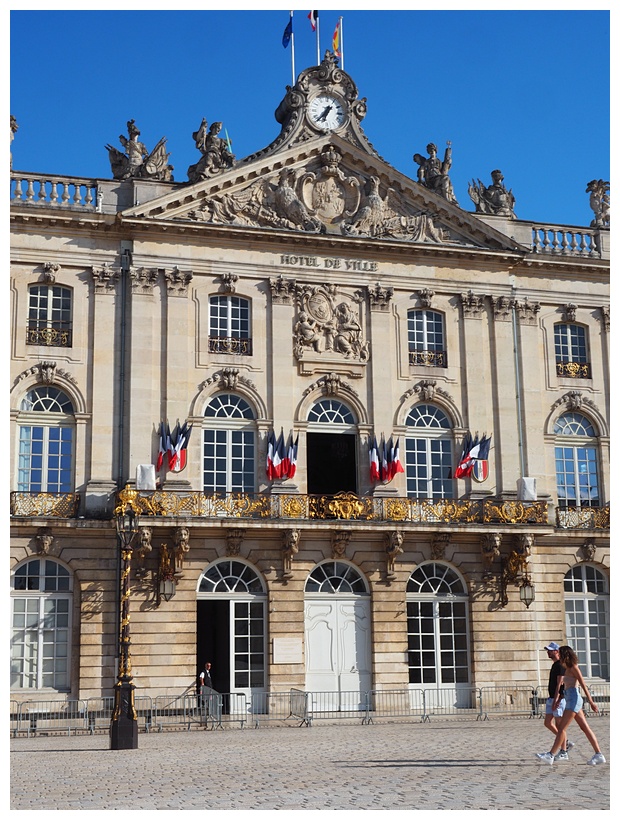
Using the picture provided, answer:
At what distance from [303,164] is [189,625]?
12.9 metres

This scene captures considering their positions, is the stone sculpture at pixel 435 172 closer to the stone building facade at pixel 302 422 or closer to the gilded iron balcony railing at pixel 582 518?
the stone building facade at pixel 302 422

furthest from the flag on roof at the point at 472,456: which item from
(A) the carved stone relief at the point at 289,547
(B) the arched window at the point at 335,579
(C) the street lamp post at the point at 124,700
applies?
(C) the street lamp post at the point at 124,700

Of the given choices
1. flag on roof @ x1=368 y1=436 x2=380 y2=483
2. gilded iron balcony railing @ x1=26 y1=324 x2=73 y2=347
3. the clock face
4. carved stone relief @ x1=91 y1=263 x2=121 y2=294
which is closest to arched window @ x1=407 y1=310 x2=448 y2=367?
flag on roof @ x1=368 y1=436 x2=380 y2=483

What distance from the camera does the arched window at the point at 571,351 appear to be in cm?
3350

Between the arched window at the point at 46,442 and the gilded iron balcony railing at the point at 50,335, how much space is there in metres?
1.18

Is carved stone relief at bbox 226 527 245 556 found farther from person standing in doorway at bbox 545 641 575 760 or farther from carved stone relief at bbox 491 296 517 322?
person standing in doorway at bbox 545 641 575 760

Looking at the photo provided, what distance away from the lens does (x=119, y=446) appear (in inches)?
1150

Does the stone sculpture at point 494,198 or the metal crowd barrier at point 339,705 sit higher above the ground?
the stone sculpture at point 494,198

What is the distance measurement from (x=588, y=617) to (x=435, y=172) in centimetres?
1329

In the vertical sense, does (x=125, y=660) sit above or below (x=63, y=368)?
below

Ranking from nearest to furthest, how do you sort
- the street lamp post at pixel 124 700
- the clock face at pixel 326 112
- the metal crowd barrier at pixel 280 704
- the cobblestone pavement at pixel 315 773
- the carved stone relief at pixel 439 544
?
the cobblestone pavement at pixel 315 773
the street lamp post at pixel 124 700
the metal crowd barrier at pixel 280 704
the carved stone relief at pixel 439 544
the clock face at pixel 326 112

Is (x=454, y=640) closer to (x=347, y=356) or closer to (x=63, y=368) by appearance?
(x=347, y=356)

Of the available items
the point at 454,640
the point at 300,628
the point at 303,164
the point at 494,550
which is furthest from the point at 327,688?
the point at 303,164

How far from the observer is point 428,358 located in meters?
32.1
